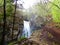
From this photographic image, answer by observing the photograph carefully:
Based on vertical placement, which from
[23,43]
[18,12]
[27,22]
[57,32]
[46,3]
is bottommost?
[23,43]

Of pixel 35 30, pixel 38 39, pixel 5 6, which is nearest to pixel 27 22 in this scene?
pixel 35 30

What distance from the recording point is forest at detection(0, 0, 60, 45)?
1613 mm

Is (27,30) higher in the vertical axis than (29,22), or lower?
lower

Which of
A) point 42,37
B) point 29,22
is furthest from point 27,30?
point 42,37

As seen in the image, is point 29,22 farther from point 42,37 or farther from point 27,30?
point 42,37

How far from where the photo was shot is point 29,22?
1.66m

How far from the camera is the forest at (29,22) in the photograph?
1.61 m

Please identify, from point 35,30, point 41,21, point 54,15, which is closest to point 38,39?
point 35,30

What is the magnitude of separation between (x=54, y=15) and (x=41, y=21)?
17 centimetres

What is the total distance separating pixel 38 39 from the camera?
1635 millimetres

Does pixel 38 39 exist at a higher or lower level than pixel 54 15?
lower

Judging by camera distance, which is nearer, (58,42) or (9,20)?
(58,42)

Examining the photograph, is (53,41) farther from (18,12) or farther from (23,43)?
(18,12)

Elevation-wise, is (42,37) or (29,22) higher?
(29,22)
